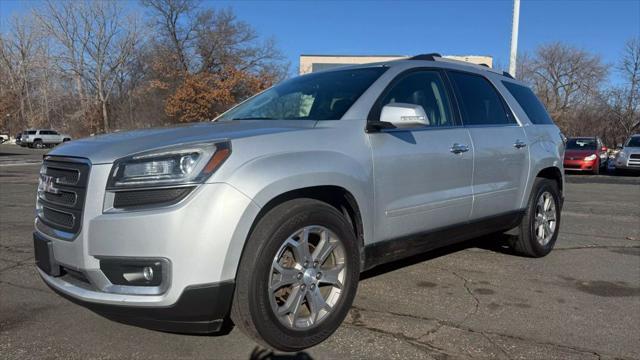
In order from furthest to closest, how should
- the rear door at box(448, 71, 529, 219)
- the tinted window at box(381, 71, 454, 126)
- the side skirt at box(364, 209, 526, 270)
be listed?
1. the rear door at box(448, 71, 529, 219)
2. the tinted window at box(381, 71, 454, 126)
3. the side skirt at box(364, 209, 526, 270)

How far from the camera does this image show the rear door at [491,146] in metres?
4.38

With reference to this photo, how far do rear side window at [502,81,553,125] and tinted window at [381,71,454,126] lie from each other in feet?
4.19

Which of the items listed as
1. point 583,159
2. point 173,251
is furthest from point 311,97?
point 583,159

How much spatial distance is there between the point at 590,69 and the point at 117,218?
59.4 metres

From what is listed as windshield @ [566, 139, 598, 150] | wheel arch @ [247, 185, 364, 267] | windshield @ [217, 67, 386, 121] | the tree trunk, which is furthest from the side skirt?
the tree trunk

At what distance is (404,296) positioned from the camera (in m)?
4.11

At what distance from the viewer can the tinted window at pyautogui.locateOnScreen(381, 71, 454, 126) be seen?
157 inches

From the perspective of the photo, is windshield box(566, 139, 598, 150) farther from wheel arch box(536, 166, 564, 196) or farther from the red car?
wheel arch box(536, 166, 564, 196)

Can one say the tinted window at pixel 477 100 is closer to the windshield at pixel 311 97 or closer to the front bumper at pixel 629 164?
the windshield at pixel 311 97

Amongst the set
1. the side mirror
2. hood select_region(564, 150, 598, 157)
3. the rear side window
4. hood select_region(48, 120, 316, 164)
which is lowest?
hood select_region(564, 150, 598, 157)

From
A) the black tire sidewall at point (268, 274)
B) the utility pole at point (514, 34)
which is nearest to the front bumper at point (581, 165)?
the utility pole at point (514, 34)

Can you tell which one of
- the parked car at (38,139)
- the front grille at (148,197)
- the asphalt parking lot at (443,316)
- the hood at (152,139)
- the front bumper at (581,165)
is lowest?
the parked car at (38,139)

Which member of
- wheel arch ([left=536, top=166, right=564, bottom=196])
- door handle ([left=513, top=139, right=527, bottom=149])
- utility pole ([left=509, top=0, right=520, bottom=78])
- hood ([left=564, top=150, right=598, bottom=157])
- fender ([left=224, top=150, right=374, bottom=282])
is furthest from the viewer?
hood ([left=564, top=150, right=598, bottom=157])

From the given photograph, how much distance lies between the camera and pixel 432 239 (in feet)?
13.2
